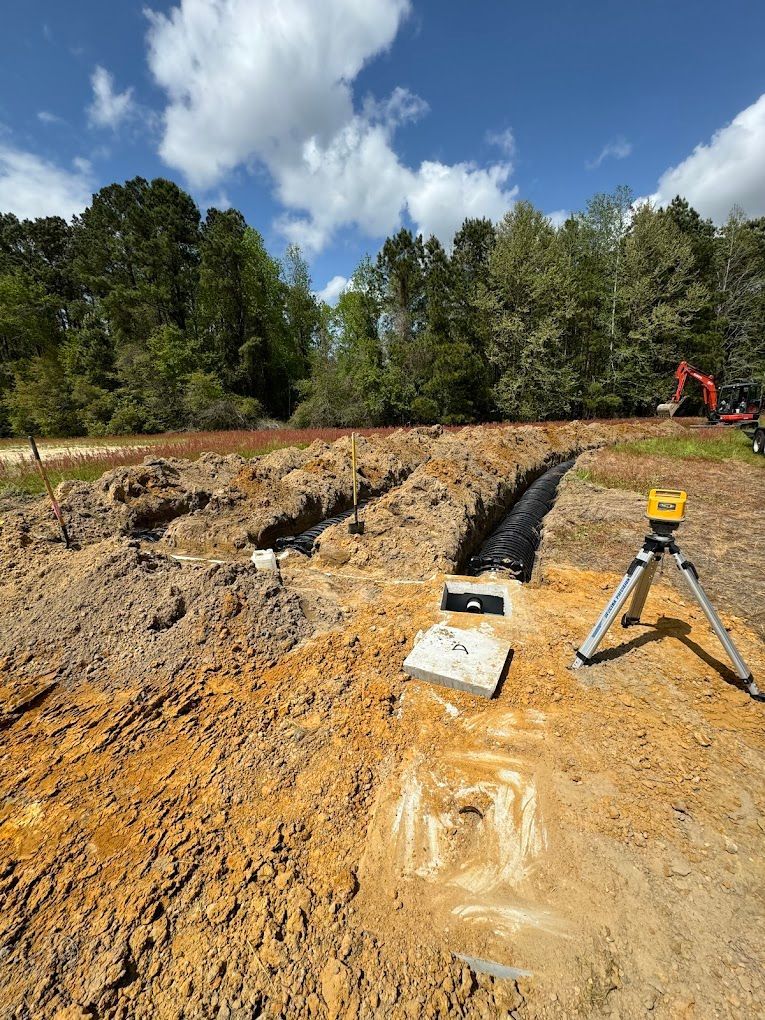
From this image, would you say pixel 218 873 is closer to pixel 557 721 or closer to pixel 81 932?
pixel 81 932

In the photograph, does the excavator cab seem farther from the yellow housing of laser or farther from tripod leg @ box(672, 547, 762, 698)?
the yellow housing of laser

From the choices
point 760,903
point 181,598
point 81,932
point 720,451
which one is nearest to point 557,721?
point 760,903

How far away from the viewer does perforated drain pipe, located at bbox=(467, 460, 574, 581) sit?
5.76m

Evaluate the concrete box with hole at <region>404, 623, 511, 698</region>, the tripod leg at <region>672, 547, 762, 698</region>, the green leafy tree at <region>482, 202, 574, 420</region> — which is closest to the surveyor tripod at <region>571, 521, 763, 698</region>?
the tripod leg at <region>672, 547, 762, 698</region>

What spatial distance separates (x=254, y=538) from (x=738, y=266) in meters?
41.9

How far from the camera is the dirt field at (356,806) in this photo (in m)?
1.57

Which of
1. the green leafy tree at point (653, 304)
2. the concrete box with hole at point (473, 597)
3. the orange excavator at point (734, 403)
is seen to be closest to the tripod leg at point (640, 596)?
the concrete box with hole at point (473, 597)

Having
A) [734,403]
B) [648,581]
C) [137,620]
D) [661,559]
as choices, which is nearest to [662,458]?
[734,403]

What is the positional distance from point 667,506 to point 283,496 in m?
6.69

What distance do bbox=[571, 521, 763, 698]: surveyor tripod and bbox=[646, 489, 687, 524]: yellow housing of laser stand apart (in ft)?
0.22

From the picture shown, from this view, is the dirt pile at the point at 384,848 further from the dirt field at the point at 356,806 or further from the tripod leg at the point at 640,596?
the tripod leg at the point at 640,596

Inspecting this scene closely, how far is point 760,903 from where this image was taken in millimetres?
1771

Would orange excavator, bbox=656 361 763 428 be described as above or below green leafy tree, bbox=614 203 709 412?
below

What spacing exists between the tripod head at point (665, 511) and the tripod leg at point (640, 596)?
0.21 metres
